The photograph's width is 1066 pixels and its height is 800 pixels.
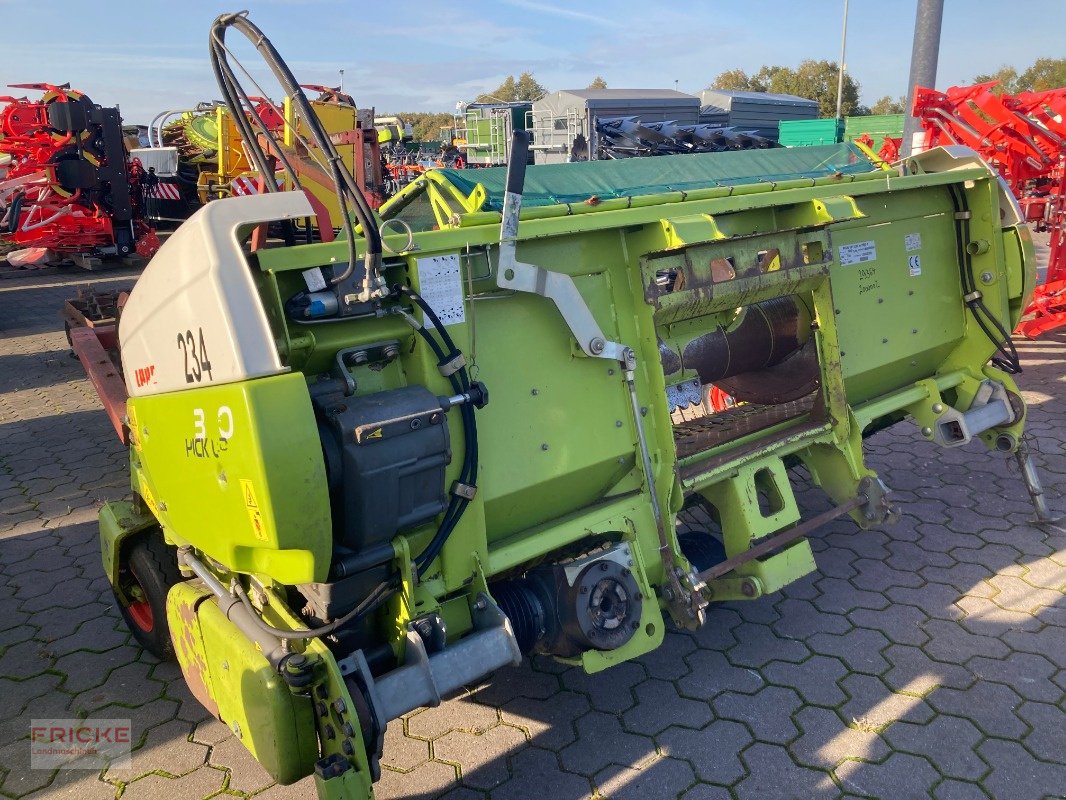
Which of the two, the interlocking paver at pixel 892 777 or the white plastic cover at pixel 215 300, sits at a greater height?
the white plastic cover at pixel 215 300

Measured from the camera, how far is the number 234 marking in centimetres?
190

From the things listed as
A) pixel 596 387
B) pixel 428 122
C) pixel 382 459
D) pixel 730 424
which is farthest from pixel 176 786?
pixel 428 122

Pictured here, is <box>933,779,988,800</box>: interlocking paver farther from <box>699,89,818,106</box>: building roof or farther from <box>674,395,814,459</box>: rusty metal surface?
<box>699,89,818,106</box>: building roof

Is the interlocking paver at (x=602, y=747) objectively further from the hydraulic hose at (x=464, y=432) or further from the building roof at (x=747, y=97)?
the building roof at (x=747, y=97)

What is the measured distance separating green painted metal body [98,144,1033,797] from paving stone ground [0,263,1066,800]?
1.01 feet

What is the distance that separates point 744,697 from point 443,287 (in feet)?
5.65

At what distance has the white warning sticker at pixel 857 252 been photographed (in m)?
3.39

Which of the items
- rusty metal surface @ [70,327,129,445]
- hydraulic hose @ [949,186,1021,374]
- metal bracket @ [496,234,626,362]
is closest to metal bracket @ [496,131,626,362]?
metal bracket @ [496,234,626,362]

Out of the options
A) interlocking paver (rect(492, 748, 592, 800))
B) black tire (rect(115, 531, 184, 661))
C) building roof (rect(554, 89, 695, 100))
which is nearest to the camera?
interlocking paver (rect(492, 748, 592, 800))

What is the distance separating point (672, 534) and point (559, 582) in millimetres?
501

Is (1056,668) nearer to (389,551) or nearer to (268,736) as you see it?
(389,551)

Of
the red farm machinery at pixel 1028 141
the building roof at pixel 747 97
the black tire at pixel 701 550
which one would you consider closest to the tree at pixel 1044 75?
the building roof at pixel 747 97

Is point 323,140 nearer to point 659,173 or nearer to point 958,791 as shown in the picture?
point 659,173
